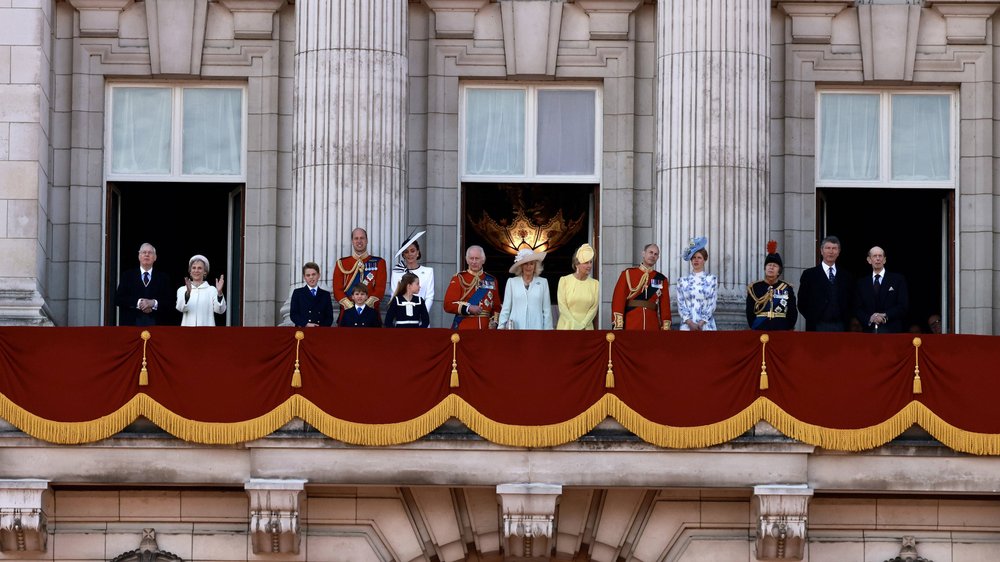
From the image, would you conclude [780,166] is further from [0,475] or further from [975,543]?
[0,475]

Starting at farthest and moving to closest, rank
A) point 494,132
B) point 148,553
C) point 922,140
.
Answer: point 922,140 < point 494,132 < point 148,553

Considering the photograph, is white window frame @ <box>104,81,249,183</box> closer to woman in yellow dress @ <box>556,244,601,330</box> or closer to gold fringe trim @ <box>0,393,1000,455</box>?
gold fringe trim @ <box>0,393,1000,455</box>

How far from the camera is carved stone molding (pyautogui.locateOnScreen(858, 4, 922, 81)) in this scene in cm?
4131

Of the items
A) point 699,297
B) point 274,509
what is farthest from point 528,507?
point 699,297

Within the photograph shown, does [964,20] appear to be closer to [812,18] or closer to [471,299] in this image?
[812,18]

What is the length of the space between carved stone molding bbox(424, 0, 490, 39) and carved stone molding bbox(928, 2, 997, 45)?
7.38 meters

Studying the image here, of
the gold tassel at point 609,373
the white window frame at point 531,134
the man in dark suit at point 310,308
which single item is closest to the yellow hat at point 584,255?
the gold tassel at point 609,373

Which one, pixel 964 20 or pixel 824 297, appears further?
pixel 964 20

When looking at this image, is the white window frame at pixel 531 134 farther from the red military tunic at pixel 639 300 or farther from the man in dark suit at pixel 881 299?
the man in dark suit at pixel 881 299

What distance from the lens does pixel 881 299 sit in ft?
123

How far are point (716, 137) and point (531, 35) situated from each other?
3.88 metres

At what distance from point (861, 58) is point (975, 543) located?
8.74m

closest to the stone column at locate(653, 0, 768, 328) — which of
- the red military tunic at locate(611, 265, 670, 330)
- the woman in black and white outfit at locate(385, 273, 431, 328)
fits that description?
the red military tunic at locate(611, 265, 670, 330)

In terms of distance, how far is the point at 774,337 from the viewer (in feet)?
118
